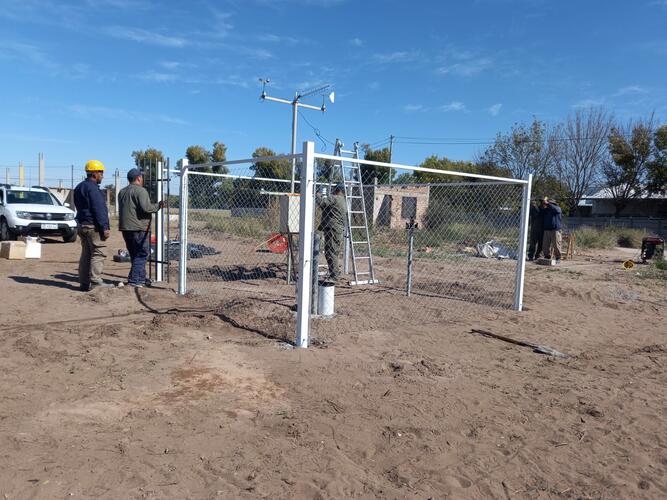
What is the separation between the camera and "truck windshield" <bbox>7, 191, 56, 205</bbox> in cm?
1560

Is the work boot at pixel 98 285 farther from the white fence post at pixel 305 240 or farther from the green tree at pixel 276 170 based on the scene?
the green tree at pixel 276 170

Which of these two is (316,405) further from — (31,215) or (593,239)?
(593,239)

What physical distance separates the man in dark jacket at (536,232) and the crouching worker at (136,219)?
36.1ft

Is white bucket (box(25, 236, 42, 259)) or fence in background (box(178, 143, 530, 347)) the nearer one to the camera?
fence in background (box(178, 143, 530, 347))

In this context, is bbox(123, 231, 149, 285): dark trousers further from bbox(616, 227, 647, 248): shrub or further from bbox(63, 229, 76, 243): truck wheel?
bbox(616, 227, 647, 248): shrub

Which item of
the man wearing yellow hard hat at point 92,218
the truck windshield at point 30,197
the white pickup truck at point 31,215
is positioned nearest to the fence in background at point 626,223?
the white pickup truck at point 31,215

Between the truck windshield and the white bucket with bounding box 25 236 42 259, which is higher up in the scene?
the truck windshield

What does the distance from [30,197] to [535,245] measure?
15.6 m

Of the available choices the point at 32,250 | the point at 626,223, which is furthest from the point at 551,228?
the point at 626,223

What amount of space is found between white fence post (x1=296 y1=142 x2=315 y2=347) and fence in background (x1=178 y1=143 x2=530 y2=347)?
1 centimetres

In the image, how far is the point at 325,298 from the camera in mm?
Result: 6750

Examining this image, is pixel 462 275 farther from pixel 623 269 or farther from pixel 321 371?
pixel 321 371

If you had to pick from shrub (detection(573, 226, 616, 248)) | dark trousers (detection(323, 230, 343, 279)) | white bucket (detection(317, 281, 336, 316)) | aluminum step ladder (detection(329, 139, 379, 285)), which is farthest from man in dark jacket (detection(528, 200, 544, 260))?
white bucket (detection(317, 281, 336, 316))

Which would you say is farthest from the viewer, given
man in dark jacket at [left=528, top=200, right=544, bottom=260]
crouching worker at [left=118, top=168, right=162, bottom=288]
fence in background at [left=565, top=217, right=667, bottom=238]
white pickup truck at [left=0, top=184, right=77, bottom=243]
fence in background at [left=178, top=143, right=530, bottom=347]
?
fence in background at [left=565, top=217, right=667, bottom=238]
